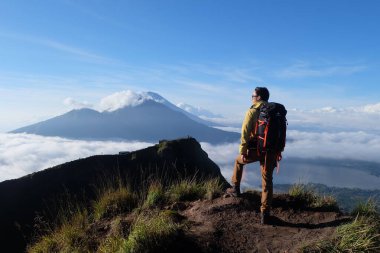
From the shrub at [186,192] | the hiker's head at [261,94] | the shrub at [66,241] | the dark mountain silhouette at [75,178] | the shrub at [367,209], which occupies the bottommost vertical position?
the dark mountain silhouette at [75,178]

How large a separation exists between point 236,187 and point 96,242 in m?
3.51

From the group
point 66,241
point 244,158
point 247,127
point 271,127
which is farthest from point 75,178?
point 271,127

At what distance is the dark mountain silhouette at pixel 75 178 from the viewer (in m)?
23.5

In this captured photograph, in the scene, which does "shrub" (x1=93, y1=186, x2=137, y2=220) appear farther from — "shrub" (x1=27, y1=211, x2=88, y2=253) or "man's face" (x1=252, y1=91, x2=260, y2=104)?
"man's face" (x1=252, y1=91, x2=260, y2=104)

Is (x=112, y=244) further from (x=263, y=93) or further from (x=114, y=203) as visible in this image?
(x=263, y=93)

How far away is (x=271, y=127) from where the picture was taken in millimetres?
8109

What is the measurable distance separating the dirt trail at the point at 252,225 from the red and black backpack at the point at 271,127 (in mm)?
1540

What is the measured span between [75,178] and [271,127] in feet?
73.0

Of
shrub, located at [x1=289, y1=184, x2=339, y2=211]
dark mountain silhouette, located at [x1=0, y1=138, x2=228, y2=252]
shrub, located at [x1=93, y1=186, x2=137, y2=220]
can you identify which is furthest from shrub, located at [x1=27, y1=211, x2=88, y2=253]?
dark mountain silhouette, located at [x1=0, y1=138, x2=228, y2=252]

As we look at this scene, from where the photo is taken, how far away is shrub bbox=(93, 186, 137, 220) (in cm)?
961

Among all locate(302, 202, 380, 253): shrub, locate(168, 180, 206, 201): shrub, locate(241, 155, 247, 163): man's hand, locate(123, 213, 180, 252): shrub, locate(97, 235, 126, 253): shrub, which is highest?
locate(241, 155, 247, 163): man's hand

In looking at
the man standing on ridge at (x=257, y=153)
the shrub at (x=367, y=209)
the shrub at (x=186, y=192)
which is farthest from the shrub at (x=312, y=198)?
the shrub at (x=186, y=192)

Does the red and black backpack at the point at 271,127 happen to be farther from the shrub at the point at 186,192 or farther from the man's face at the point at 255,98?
the shrub at the point at 186,192

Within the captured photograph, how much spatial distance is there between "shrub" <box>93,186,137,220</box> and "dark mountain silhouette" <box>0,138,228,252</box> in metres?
11.2
